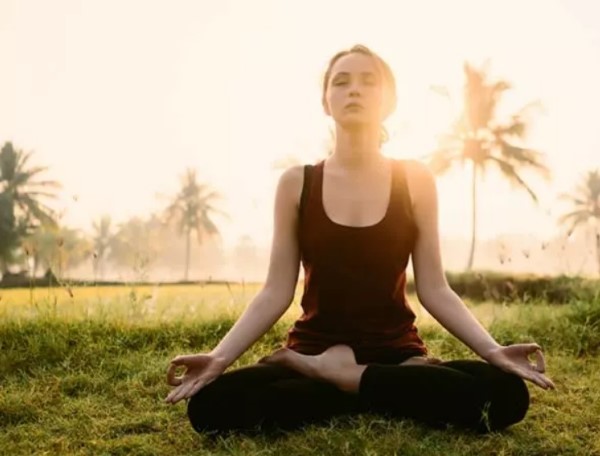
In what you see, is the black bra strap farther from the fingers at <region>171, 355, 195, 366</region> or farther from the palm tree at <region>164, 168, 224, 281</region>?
the palm tree at <region>164, 168, 224, 281</region>

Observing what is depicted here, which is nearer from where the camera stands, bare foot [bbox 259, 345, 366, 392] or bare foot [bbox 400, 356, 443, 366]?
bare foot [bbox 259, 345, 366, 392]

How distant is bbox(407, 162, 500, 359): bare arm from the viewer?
305 centimetres

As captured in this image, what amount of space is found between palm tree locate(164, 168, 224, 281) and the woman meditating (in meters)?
55.6

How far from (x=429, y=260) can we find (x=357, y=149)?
588mm

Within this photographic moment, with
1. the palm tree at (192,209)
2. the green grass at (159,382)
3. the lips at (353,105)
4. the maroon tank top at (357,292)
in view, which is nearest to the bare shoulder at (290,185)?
the maroon tank top at (357,292)

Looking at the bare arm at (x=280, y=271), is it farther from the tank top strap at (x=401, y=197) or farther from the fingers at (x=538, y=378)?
the fingers at (x=538, y=378)

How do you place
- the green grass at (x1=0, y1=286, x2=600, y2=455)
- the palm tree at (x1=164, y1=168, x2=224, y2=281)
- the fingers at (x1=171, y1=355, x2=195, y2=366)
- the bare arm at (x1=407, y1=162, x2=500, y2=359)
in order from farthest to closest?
the palm tree at (x1=164, y1=168, x2=224, y2=281), the bare arm at (x1=407, y1=162, x2=500, y2=359), the green grass at (x1=0, y1=286, x2=600, y2=455), the fingers at (x1=171, y1=355, x2=195, y2=366)

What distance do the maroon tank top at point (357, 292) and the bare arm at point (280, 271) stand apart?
0.09m

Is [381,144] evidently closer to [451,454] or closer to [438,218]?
[438,218]

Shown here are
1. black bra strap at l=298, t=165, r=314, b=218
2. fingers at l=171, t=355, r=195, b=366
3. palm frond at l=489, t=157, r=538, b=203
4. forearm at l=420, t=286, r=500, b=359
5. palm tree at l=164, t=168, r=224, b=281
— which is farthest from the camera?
palm tree at l=164, t=168, r=224, b=281

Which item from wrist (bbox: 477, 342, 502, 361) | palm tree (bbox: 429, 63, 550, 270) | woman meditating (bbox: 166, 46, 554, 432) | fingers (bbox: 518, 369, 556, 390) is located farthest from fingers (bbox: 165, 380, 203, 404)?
palm tree (bbox: 429, 63, 550, 270)

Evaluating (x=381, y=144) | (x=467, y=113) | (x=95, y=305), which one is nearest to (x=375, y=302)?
(x=381, y=144)

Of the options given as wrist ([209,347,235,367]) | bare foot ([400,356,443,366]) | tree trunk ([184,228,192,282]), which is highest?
wrist ([209,347,235,367])

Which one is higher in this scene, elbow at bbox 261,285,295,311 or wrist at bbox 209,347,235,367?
elbow at bbox 261,285,295,311
